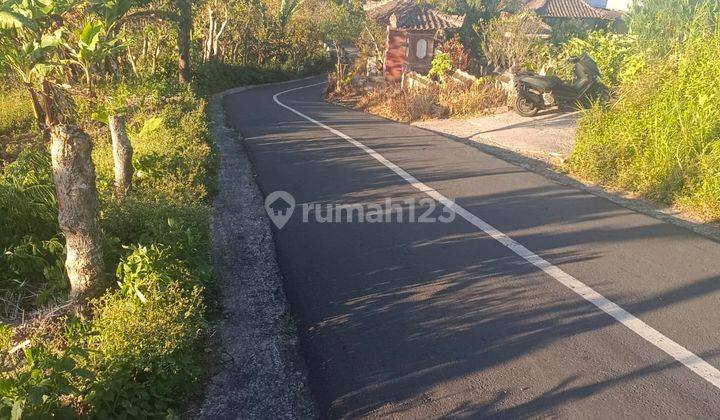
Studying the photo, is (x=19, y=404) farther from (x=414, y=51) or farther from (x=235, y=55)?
(x=235, y=55)

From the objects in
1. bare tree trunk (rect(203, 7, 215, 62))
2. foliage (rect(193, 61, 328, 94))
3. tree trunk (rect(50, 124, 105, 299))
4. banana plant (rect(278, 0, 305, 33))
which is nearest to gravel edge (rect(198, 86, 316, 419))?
tree trunk (rect(50, 124, 105, 299))

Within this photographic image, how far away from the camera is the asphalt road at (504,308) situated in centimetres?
376

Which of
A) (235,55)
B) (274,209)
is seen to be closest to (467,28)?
(235,55)

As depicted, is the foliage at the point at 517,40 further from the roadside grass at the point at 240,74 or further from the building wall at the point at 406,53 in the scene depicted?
the roadside grass at the point at 240,74

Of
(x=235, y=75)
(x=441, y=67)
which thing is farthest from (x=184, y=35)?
(x=235, y=75)

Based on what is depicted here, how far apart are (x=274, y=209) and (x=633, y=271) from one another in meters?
4.78

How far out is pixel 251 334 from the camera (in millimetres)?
4602

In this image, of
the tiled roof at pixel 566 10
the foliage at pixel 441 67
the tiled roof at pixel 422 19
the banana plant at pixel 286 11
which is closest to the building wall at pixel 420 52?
the tiled roof at pixel 422 19

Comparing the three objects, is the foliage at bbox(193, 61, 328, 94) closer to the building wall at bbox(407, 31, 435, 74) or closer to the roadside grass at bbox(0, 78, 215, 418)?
the building wall at bbox(407, 31, 435, 74)

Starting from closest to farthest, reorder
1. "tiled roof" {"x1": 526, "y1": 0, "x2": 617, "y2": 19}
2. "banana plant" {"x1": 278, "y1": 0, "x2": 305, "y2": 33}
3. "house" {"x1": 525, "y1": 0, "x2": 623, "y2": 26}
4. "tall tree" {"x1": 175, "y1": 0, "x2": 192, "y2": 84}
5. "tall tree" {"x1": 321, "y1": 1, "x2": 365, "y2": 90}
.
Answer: "tall tree" {"x1": 175, "y1": 0, "x2": 192, "y2": 84} < "tall tree" {"x1": 321, "y1": 1, "x2": 365, "y2": 90} < "banana plant" {"x1": 278, "y1": 0, "x2": 305, "y2": 33} < "house" {"x1": 525, "y1": 0, "x2": 623, "y2": 26} < "tiled roof" {"x1": 526, "y1": 0, "x2": 617, "y2": 19}

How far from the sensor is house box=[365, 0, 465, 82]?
28.8 meters

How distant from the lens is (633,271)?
5.69 m

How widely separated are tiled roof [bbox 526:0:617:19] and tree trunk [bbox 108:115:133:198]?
47998 mm

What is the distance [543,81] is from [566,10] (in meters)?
39.1
